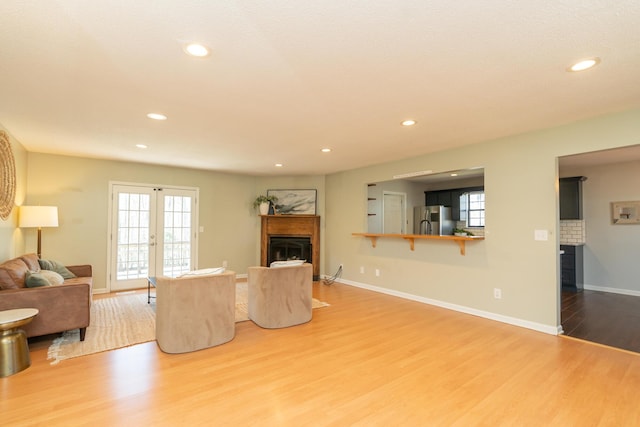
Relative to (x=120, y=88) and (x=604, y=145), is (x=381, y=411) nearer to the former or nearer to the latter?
(x=120, y=88)

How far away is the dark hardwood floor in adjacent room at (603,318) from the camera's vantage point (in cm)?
338

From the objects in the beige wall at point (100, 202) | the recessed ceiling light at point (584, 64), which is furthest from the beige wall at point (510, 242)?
the beige wall at point (100, 202)

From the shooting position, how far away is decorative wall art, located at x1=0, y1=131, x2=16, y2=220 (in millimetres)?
3607

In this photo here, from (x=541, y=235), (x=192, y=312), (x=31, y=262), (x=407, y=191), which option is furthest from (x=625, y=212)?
(x=31, y=262)

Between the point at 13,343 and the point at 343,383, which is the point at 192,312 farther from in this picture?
the point at 343,383

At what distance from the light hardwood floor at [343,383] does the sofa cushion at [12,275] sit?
676mm

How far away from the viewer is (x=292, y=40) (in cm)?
188

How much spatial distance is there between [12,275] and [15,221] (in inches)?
73.9

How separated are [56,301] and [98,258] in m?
2.78

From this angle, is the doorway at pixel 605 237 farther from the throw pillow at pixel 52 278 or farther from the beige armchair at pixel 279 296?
the throw pillow at pixel 52 278

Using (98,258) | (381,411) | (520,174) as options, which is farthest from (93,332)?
(520,174)

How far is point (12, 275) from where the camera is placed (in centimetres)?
308

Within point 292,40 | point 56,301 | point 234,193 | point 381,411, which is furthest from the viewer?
Answer: point 234,193

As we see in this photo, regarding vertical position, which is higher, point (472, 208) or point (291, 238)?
point (472, 208)
